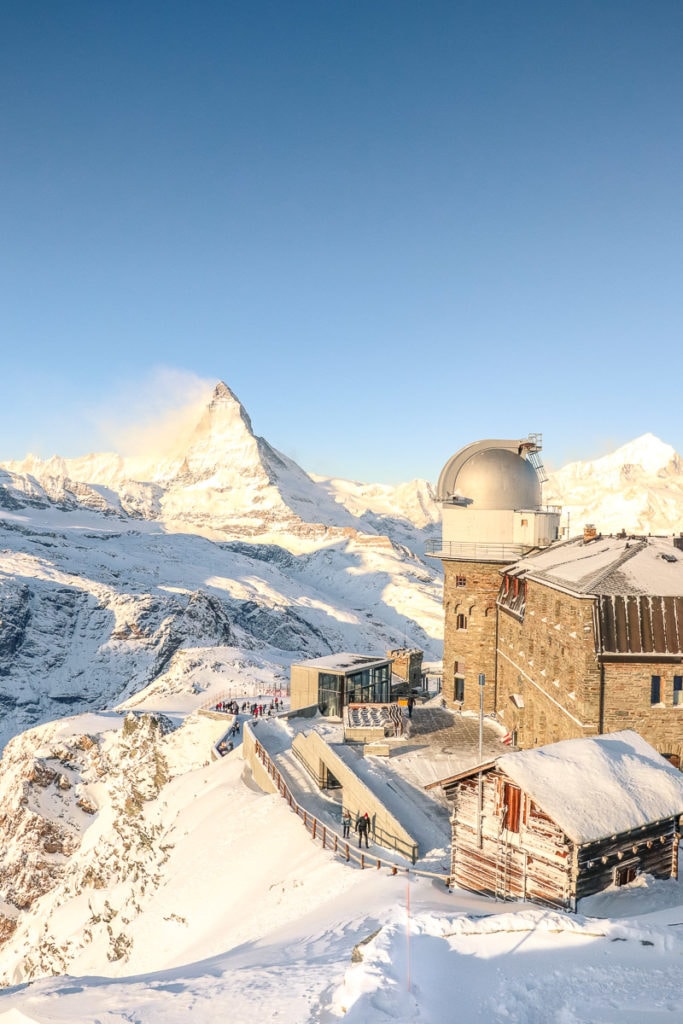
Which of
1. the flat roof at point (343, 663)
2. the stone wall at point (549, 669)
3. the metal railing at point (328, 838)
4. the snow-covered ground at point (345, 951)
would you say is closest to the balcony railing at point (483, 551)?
the stone wall at point (549, 669)

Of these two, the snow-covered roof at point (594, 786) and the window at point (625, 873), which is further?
the window at point (625, 873)

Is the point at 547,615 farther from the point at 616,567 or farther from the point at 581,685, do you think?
the point at 581,685

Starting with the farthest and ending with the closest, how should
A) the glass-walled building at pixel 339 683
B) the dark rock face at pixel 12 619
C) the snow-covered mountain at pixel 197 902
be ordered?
the dark rock face at pixel 12 619
the glass-walled building at pixel 339 683
the snow-covered mountain at pixel 197 902

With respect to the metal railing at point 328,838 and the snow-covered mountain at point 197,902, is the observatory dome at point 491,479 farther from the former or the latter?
the metal railing at point 328,838

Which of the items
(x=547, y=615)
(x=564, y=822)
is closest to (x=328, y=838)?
(x=564, y=822)

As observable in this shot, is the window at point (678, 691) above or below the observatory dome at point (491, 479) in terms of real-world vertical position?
below

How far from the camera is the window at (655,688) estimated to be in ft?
79.3

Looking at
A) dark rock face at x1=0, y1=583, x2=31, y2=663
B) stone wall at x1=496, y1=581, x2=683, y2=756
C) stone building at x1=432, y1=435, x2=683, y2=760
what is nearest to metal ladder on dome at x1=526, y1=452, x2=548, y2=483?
stone building at x1=432, y1=435, x2=683, y2=760

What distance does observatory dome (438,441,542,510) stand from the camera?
36.8m

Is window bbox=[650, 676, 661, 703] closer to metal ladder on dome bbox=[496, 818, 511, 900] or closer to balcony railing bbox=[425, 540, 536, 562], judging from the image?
metal ladder on dome bbox=[496, 818, 511, 900]

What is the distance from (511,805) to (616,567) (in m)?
11.6

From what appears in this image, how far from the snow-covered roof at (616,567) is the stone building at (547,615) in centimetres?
7

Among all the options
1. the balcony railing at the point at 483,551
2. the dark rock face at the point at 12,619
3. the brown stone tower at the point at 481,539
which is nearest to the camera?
the balcony railing at the point at 483,551

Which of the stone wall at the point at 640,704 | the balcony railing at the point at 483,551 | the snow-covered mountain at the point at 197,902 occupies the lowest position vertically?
the snow-covered mountain at the point at 197,902
